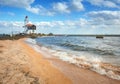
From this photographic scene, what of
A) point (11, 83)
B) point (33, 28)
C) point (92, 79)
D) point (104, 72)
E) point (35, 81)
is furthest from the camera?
point (33, 28)

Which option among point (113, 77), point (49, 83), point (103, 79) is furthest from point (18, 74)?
point (113, 77)

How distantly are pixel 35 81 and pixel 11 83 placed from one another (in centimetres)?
123

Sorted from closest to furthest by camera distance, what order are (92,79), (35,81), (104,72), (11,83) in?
(11,83)
(35,81)
(92,79)
(104,72)

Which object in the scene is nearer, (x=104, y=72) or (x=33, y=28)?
(x=104, y=72)

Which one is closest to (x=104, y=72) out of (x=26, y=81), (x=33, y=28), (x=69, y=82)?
(x=69, y=82)

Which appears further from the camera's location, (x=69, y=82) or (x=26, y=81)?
(x=69, y=82)

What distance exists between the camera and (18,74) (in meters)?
9.14

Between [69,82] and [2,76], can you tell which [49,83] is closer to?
[69,82]

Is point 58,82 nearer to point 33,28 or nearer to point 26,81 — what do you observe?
point 26,81

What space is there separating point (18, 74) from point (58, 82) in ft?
7.67

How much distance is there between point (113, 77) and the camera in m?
10.4

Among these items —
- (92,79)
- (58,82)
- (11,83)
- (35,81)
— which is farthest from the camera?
(92,79)

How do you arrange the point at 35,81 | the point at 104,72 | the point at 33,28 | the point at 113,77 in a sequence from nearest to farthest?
the point at 35,81
the point at 113,77
the point at 104,72
the point at 33,28

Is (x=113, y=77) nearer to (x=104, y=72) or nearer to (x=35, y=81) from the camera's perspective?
(x=104, y=72)
